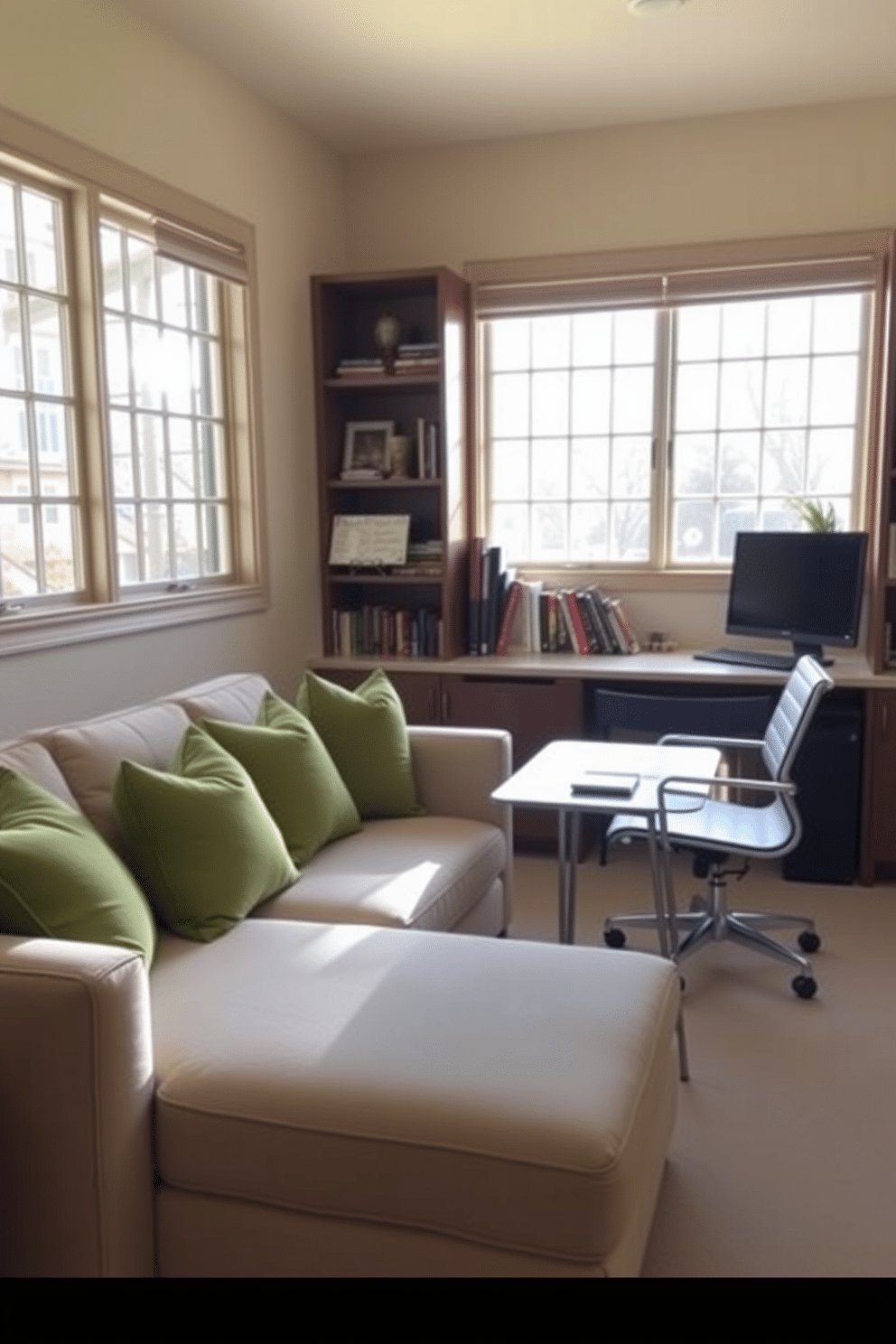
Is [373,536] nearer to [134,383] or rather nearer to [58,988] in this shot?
[134,383]

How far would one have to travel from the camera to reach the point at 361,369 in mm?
4297

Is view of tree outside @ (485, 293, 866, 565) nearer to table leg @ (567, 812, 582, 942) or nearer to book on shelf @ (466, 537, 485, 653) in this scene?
book on shelf @ (466, 537, 485, 653)

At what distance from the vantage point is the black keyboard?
3857 mm

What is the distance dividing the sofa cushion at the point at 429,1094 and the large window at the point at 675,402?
2.76 meters

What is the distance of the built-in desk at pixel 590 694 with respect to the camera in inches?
144

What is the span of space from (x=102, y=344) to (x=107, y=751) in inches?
54.6

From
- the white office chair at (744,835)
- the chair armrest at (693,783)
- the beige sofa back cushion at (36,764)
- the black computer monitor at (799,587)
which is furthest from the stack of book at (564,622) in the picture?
the beige sofa back cushion at (36,764)

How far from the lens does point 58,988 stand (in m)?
1.53

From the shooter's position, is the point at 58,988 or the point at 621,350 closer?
the point at 58,988

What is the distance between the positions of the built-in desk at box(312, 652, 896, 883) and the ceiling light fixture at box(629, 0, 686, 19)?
2.09m

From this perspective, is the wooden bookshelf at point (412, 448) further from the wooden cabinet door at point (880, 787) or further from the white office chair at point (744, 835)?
the wooden cabinet door at point (880, 787)
